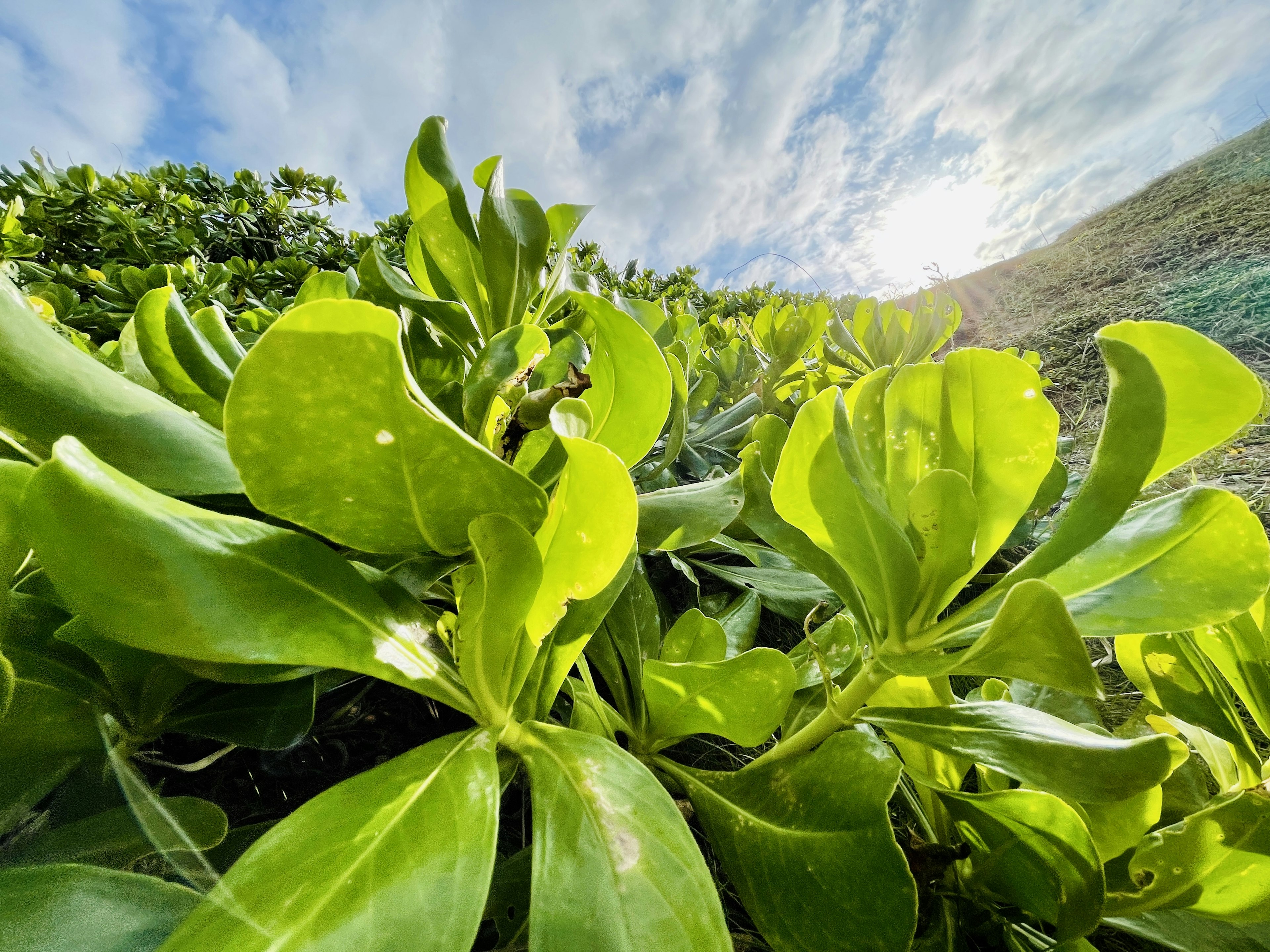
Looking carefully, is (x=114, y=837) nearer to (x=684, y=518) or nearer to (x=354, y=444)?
A: (x=354, y=444)

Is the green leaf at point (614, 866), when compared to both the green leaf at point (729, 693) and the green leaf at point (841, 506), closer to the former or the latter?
the green leaf at point (729, 693)

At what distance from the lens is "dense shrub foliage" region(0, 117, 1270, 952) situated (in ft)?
0.95

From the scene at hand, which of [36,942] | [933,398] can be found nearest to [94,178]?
[36,942]

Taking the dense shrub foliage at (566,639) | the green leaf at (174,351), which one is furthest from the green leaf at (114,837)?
the green leaf at (174,351)

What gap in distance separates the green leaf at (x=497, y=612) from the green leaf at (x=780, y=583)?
0.43m

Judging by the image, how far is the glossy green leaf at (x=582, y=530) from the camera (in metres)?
0.34

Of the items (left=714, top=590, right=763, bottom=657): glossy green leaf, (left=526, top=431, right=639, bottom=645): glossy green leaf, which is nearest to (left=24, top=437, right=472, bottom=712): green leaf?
(left=526, top=431, right=639, bottom=645): glossy green leaf

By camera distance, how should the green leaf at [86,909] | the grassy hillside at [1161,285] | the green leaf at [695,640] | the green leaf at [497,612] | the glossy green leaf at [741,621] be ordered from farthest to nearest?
the grassy hillside at [1161,285] → the glossy green leaf at [741,621] → the green leaf at [695,640] → the green leaf at [497,612] → the green leaf at [86,909]

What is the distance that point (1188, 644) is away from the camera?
0.55 meters

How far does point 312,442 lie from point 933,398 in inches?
19.3

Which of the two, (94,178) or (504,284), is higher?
(94,178)

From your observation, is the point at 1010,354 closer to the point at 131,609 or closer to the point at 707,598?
the point at 707,598

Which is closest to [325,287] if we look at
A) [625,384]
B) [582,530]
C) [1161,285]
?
[625,384]

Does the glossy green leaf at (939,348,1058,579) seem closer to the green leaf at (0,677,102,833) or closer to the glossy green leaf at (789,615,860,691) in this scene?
the glossy green leaf at (789,615,860,691)
